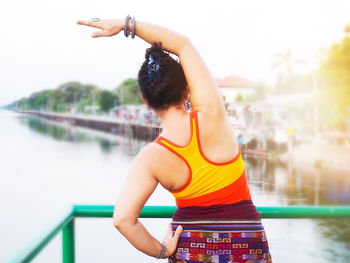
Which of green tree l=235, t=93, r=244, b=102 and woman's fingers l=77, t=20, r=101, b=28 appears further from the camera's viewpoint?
green tree l=235, t=93, r=244, b=102

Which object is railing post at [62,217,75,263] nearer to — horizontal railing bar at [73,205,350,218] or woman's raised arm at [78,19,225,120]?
horizontal railing bar at [73,205,350,218]

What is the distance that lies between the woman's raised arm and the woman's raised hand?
52 mm

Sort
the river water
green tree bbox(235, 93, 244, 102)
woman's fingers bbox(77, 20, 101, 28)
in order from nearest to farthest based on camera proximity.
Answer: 1. woman's fingers bbox(77, 20, 101, 28)
2. green tree bbox(235, 93, 244, 102)
3. the river water

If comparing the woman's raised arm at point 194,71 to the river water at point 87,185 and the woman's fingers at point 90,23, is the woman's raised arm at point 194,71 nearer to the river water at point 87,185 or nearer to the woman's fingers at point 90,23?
the woman's fingers at point 90,23

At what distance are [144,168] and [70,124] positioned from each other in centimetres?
4822

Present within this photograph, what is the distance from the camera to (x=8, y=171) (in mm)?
44812

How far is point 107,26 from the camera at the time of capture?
0.84m

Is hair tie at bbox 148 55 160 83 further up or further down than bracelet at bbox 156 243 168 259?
further up

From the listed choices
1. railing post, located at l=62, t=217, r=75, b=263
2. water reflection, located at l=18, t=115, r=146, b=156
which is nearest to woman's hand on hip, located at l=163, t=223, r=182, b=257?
railing post, located at l=62, t=217, r=75, b=263

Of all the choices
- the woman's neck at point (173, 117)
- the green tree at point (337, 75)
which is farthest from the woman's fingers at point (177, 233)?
the green tree at point (337, 75)

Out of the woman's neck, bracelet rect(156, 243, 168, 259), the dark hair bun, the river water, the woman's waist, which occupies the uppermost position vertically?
the dark hair bun

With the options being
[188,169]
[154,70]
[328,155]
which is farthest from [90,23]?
[328,155]

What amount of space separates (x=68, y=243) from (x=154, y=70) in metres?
0.65

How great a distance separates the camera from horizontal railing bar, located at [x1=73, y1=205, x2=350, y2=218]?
116cm
